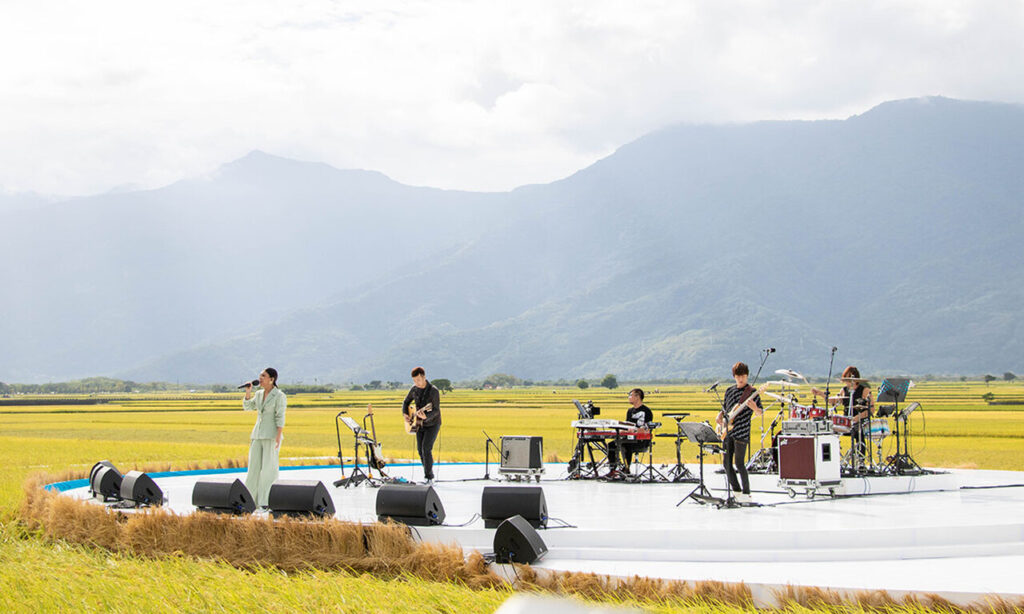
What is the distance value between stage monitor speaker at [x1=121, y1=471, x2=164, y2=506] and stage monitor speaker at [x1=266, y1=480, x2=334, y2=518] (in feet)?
6.19

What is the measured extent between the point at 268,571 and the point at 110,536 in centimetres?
240

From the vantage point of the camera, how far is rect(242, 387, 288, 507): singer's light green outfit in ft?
35.3

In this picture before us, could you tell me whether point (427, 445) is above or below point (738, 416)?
below

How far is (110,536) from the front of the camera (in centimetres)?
970

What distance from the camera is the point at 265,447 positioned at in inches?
427

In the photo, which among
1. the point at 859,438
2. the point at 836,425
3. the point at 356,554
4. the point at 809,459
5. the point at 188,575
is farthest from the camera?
the point at 859,438

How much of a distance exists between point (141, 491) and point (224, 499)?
1.44 meters

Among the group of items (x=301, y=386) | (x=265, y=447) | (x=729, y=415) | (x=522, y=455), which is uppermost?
(x=729, y=415)

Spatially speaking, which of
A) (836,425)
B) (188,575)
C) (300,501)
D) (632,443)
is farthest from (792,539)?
(632,443)

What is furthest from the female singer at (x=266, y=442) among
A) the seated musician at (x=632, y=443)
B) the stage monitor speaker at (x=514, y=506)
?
the seated musician at (x=632, y=443)

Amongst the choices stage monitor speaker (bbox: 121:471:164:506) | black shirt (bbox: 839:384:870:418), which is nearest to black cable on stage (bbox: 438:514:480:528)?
stage monitor speaker (bbox: 121:471:164:506)

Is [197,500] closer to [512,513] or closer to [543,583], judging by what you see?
[512,513]

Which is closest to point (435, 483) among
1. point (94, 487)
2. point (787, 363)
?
point (94, 487)

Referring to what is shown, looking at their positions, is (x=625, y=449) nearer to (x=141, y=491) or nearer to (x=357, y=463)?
(x=357, y=463)
